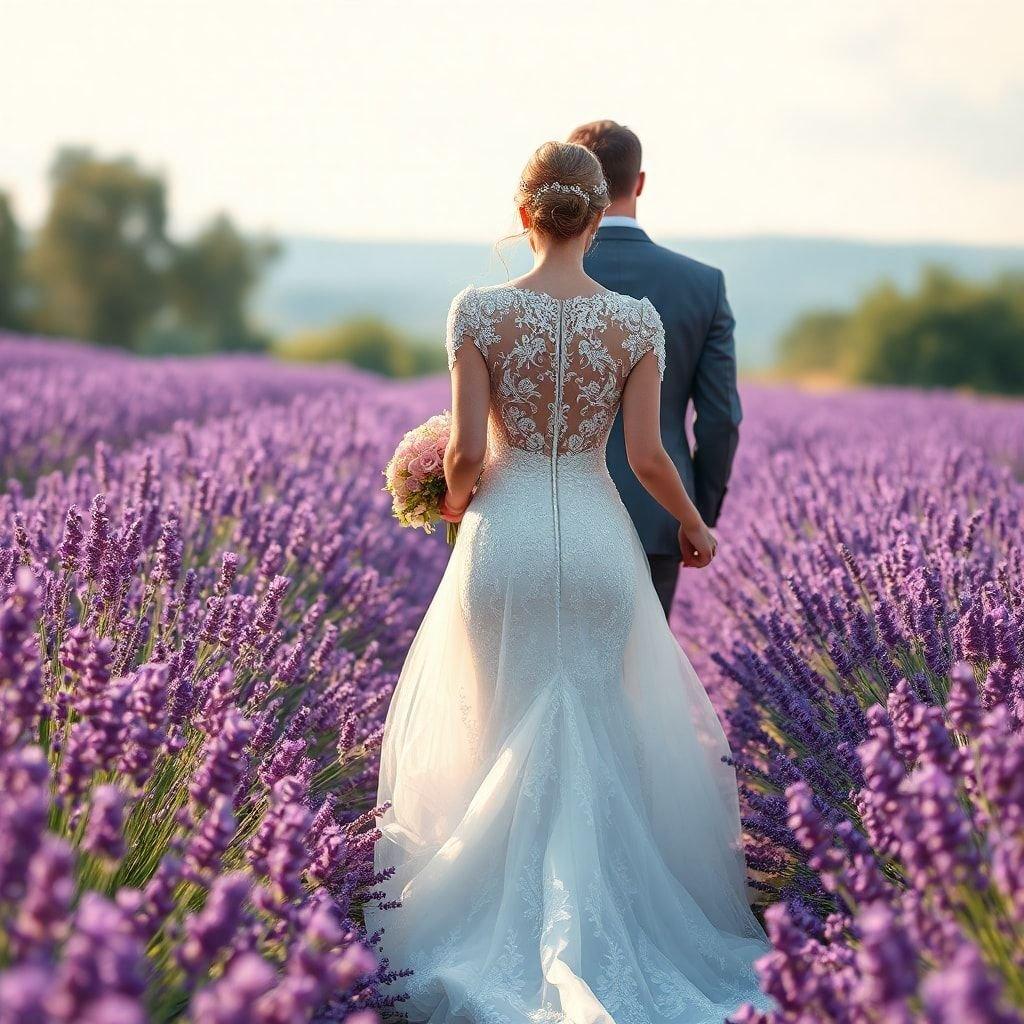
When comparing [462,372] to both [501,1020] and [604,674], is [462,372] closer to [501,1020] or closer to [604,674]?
[604,674]

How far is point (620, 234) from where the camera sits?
3.46 meters

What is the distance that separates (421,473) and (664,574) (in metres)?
1.03

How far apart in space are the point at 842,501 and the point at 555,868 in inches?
98.4

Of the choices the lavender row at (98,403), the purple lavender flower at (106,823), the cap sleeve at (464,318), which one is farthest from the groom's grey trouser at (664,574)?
the lavender row at (98,403)

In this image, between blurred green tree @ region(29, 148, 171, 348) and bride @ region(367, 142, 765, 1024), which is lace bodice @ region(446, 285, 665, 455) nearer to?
bride @ region(367, 142, 765, 1024)

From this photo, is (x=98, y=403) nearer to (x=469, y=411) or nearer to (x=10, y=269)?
(x=469, y=411)

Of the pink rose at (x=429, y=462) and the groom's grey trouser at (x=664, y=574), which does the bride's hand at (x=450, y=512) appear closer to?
the pink rose at (x=429, y=462)

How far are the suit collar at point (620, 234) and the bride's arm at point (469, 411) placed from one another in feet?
2.93

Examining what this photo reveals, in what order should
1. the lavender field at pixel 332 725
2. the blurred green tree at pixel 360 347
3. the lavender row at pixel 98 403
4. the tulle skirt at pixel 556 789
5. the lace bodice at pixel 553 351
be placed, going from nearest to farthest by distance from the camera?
the lavender field at pixel 332 725 → the tulle skirt at pixel 556 789 → the lace bodice at pixel 553 351 → the lavender row at pixel 98 403 → the blurred green tree at pixel 360 347

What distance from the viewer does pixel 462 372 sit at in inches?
107

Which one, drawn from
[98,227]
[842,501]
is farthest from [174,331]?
[842,501]

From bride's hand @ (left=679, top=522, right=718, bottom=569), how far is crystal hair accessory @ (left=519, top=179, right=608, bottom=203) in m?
0.82

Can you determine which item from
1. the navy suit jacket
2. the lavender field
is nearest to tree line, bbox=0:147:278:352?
the lavender field

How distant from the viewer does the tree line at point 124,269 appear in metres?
37.4
